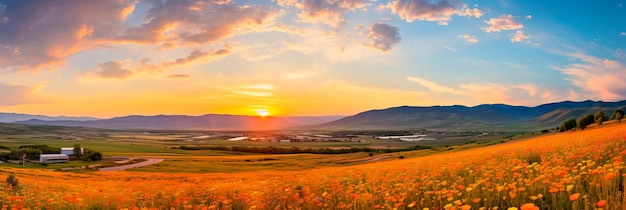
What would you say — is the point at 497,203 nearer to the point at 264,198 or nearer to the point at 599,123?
the point at 264,198

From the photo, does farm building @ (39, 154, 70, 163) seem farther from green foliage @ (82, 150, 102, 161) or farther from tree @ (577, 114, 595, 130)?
tree @ (577, 114, 595, 130)

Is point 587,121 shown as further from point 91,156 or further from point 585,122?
point 91,156

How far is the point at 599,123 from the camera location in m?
82.9

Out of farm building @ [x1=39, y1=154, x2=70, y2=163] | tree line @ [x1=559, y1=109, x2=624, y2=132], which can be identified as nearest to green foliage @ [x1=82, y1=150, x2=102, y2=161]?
farm building @ [x1=39, y1=154, x2=70, y2=163]

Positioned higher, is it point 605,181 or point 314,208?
point 605,181

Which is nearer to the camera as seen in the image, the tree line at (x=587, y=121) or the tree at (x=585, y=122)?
the tree line at (x=587, y=121)

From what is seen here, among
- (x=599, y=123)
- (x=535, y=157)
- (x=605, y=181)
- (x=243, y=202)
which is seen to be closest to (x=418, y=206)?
(x=605, y=181)

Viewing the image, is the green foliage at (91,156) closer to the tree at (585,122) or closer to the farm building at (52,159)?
the farm building at (52,159)

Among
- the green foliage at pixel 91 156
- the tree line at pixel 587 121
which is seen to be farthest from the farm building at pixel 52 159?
the tree line at pixel 587 121

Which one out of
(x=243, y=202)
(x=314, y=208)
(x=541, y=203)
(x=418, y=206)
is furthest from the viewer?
(x=243, y=202)

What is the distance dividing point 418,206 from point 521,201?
5.10 feet

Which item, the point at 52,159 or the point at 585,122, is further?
the point at 52,159

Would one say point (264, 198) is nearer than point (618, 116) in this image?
Yes

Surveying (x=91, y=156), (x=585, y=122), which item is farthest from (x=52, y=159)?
(x=585, y=122)
